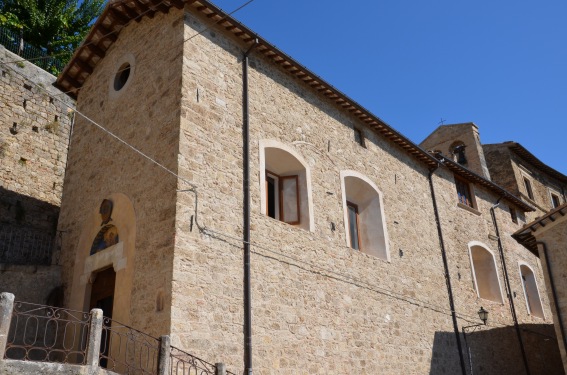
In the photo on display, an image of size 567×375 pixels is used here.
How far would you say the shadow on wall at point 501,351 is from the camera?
13086 mm

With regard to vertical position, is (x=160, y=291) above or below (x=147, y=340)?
above

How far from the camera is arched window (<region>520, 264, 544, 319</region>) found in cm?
1841

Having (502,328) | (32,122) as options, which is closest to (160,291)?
(32,122)

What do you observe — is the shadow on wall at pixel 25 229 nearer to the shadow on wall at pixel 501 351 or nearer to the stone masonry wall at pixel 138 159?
the stone masonry wall at pixel 138 159

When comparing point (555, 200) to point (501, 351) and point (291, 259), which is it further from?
point (291, 259)

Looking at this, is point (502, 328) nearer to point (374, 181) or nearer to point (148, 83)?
point (374, 181)

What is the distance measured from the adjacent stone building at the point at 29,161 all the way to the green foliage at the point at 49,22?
592cm

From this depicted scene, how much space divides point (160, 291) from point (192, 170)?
6.76ft

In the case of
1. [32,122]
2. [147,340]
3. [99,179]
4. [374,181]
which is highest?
[32,122]

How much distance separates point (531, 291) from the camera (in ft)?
61.9

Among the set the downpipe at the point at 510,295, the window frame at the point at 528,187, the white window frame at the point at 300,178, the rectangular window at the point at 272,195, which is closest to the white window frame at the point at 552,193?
the window frame at the point at 528,187

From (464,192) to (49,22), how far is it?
17125 millimetres

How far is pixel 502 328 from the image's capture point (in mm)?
15719

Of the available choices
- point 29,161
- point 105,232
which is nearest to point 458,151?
point 29,161
